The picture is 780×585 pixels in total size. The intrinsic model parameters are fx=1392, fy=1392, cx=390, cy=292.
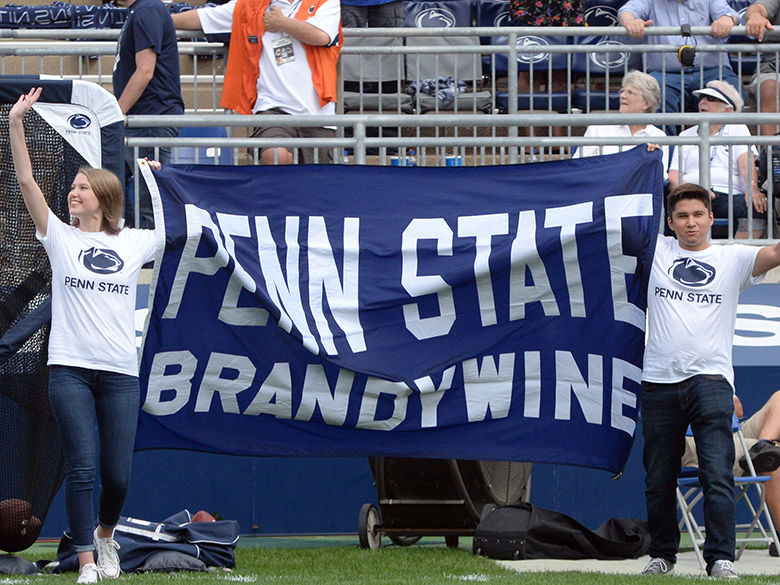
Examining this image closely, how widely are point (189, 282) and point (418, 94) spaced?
4.18 metres

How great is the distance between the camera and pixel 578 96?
12.4 m

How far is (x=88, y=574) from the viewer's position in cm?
654

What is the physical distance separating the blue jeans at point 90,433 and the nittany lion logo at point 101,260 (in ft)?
1.65

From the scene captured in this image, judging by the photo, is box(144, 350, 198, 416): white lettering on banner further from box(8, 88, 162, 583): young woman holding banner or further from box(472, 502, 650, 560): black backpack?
box(472, 502, 650, 560): black backpack

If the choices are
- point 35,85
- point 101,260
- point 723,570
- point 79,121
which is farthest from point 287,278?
point 723,570

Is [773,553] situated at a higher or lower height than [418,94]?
lower

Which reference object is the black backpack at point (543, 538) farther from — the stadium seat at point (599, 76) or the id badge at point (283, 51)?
the stadium seat at point (599, 76)

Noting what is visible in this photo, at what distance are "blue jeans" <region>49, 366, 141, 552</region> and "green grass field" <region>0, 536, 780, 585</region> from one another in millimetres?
338

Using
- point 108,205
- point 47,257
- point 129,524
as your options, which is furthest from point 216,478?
point 108,205

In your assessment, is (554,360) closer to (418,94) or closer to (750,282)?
(750,282)

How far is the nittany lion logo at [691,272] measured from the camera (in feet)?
23.6

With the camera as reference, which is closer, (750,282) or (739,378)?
(750,282)

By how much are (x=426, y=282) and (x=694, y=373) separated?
1.60 m

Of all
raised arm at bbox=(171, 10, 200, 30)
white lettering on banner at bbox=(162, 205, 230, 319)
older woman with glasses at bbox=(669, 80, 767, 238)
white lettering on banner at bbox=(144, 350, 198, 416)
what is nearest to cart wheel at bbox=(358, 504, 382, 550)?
white lettering on banner at bbox=(144, 350, 198, 416)
